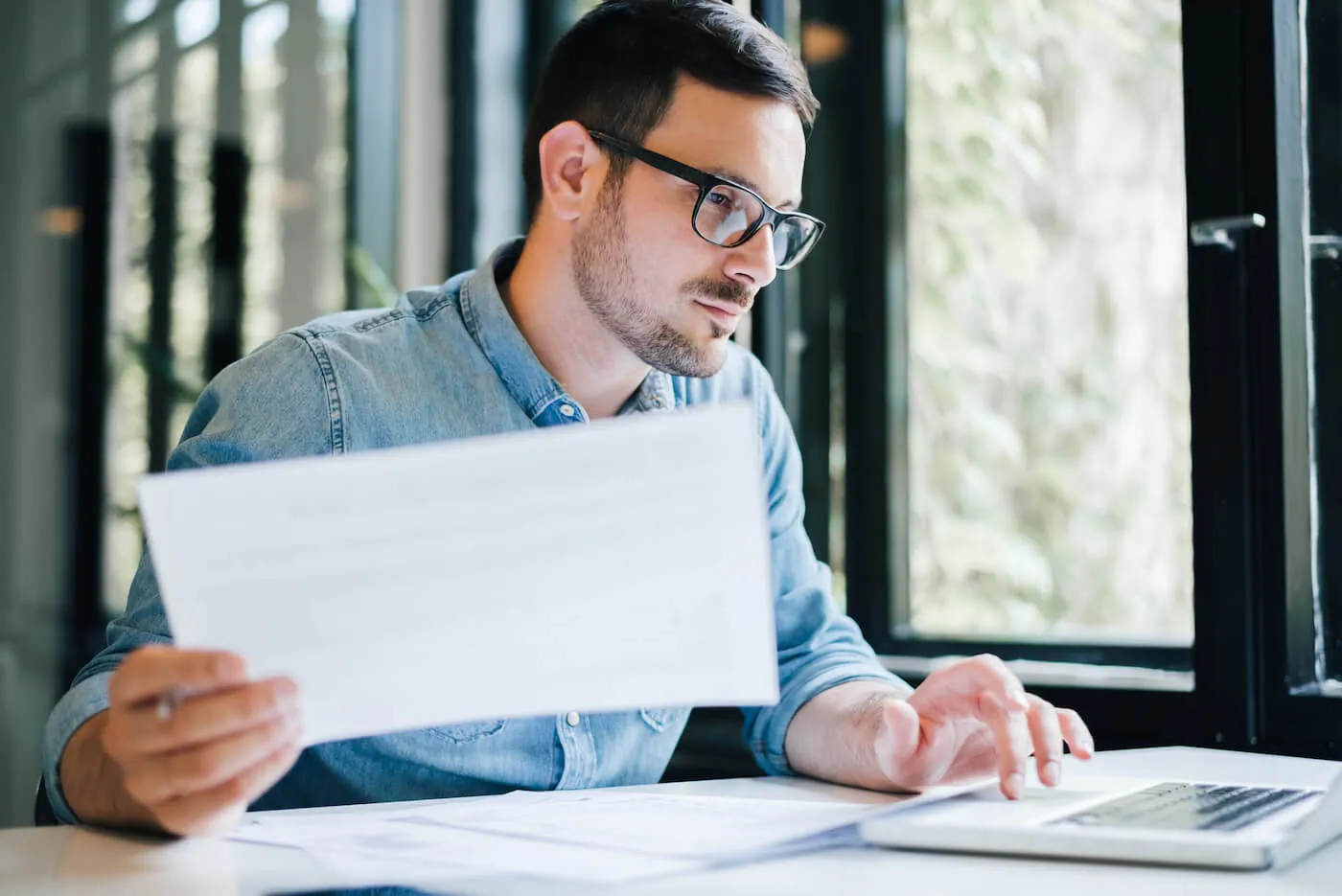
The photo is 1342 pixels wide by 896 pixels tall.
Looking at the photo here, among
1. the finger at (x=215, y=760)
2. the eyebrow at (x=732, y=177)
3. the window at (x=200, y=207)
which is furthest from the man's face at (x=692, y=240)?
the window at (x=200, y=207)

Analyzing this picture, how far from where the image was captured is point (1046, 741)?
0.96 m

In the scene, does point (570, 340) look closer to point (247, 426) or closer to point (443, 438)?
point (443, 438)

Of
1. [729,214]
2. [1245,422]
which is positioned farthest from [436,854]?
[1245,422]

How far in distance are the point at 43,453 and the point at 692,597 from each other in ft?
5.90

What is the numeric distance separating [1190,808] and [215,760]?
0.61 metres

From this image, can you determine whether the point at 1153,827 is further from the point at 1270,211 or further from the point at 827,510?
the point at 827,510

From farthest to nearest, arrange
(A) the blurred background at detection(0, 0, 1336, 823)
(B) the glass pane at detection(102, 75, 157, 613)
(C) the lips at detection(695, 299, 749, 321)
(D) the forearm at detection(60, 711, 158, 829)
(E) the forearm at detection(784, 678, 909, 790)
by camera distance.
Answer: (B) the glass pane at detection(102, 75, 157, 613) → (A) the blurred background at detection(0, 0, 1336, 823) → (C) the lips at detection(695, 299, 749, 321) → (E) the forearm at detection(784, 678, 909, 790) → (D) the forearm at detection(60, 711, 158, 829)

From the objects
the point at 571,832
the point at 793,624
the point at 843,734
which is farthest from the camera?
the point at 793,624

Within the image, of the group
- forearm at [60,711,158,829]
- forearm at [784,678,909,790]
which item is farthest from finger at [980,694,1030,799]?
forearm at [60,711,158,829]

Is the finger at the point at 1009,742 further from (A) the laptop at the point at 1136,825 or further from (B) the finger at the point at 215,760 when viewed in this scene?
(B) the finger at the point at 215,760

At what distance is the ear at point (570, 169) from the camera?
1386 mm

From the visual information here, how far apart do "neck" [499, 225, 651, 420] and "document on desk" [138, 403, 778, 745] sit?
0.64 metres

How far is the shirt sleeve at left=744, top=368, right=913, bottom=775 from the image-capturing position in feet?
4.06

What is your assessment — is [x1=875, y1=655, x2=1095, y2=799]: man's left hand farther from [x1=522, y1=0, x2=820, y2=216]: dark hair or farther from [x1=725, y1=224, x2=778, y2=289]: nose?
[x1=522, y1=0, x2=820, y2=216]: dark hair
